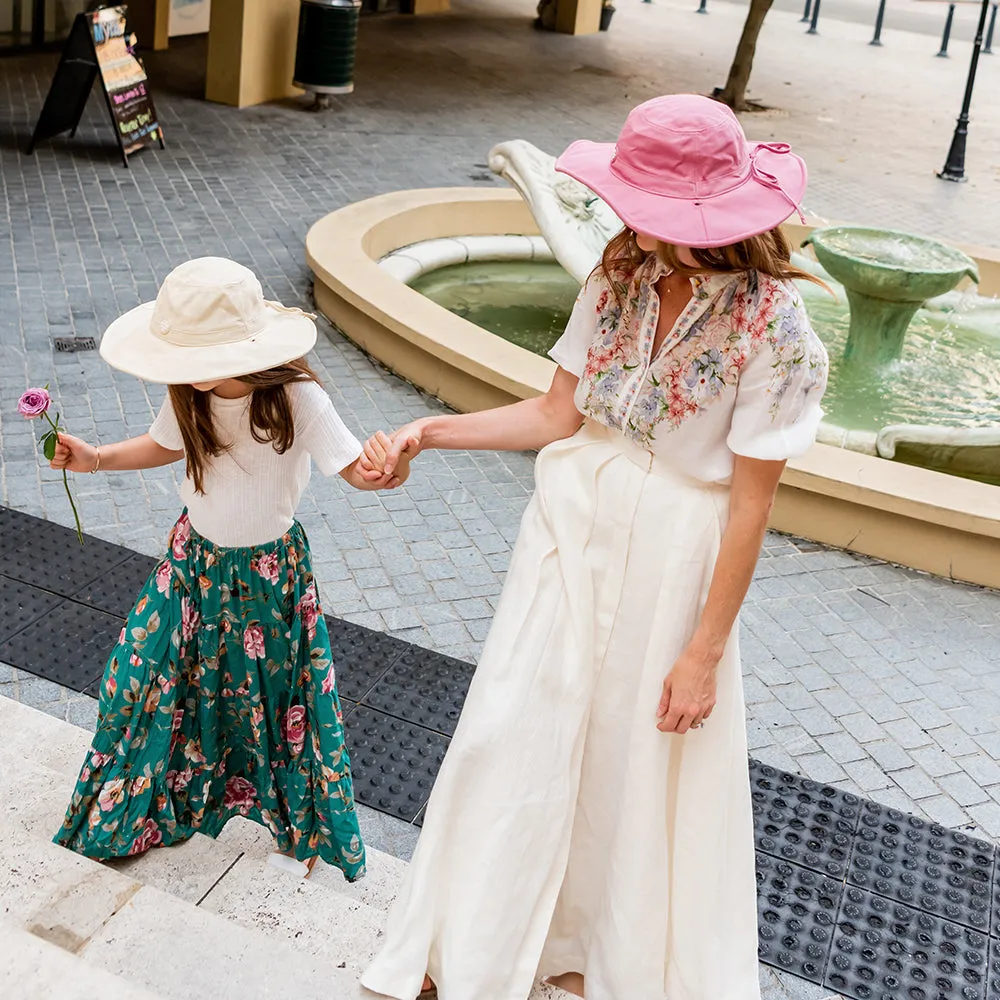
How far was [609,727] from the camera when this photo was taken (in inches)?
110

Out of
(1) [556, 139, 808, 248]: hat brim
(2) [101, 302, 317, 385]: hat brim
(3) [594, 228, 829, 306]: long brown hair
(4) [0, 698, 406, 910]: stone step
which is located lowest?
(4) [0, 698, 406, 910]: stone step

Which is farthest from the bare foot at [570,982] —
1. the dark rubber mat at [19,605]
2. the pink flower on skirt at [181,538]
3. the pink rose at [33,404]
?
the dark rubber mat at [19,605]

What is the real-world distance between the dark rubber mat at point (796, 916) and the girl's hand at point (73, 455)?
7.37ft

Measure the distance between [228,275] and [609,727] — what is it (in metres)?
1.32

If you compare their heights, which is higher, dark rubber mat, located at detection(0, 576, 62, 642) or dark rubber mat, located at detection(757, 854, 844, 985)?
dark rubber mat, located at detection(757, 854, 844, 985)

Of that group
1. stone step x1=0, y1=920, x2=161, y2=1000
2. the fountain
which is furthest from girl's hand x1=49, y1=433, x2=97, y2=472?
the fountain

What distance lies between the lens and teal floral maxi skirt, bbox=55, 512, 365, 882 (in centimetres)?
319

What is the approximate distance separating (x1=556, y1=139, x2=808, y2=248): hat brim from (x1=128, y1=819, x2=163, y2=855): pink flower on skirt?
204cm

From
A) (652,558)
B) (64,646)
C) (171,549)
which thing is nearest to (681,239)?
(652,558)

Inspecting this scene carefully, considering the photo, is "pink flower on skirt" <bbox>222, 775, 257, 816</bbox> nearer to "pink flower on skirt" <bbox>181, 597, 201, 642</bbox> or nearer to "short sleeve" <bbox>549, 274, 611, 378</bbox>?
"pink flower on skirt" <bbox>181, 597, 201, 642</bbox>

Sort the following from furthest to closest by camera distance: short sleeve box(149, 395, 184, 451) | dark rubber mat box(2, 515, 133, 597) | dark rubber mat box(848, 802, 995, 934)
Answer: dark rubber mat box(2, 515, 133, 597)
dark rubber mat box(848, 802, 995, 934)
short sleeve box(149, 395, 184, 451)

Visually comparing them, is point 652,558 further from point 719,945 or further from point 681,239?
point 719,945

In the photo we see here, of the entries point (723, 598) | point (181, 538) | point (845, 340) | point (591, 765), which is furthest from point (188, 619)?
point (845, 340)

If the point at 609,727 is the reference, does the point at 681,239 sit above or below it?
above
